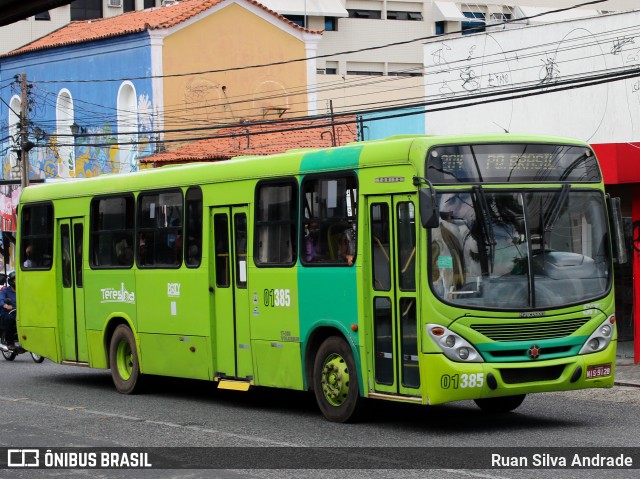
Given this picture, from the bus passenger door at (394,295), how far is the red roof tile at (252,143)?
26575 millimetres

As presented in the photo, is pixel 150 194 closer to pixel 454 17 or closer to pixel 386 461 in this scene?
pixel 386 461

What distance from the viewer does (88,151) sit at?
151 feet

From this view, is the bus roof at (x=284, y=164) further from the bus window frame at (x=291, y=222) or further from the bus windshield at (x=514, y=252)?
the bus windshield at (x=514, y=252)

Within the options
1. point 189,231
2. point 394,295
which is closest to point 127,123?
point 189,231

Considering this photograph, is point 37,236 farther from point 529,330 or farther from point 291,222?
point 529,330

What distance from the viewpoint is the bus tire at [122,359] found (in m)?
18.0

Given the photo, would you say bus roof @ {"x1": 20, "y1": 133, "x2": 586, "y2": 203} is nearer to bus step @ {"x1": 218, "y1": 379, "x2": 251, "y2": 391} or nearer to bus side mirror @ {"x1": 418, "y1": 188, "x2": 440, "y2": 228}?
bus side mirror @ {"x1": 418, "y1": 188, "x2": 440, "y2": 228}

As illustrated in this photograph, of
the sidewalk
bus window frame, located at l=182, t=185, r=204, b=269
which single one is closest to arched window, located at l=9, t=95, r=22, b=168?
the sidewalk

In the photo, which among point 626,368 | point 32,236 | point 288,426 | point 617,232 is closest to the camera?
point 617,232

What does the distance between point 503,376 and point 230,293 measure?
14.1ft

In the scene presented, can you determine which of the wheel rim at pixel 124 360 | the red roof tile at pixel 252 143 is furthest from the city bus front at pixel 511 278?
the red roof tile at pixel 252 143

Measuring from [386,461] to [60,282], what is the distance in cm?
995

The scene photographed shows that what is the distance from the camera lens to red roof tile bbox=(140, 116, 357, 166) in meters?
40.3

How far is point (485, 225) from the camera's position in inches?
495
